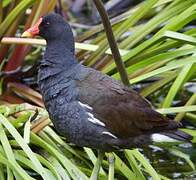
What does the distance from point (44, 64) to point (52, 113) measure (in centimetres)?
24

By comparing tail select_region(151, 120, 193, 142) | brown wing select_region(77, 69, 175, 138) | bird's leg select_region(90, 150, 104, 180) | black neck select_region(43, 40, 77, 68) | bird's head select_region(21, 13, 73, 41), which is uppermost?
bird's head select_region(21, 13, 73, 41)

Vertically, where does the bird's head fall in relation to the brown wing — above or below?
above

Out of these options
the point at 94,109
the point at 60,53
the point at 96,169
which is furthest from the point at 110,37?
the point at 96,169

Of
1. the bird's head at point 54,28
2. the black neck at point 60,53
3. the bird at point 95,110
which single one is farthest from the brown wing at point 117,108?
the bird's head at point 54,28

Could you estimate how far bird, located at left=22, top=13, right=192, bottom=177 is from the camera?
113 inches

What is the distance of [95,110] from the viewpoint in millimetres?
2889

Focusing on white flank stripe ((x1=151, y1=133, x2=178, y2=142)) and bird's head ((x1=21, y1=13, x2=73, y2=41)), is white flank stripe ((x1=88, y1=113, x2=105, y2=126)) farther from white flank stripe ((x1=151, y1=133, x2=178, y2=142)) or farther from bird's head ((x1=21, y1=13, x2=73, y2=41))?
bird's head ((x1=21, y1=13, x2=73, y2=41))

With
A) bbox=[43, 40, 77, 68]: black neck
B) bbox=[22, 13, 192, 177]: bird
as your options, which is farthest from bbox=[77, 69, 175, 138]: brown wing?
bbox=[43, 40, 77, 68]: black neck

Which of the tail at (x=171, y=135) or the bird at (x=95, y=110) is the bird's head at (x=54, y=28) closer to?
the bird at (x=95, y=110)

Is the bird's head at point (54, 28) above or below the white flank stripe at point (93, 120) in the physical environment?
above

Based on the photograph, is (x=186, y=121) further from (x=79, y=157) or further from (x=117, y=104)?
(x=117, y=104)

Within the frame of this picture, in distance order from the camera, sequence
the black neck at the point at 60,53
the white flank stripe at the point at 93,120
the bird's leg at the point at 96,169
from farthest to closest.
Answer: the bird's leg at the point at 96,169
the black neck at the point at 60,53
the white flank stripe at the point at 93,120

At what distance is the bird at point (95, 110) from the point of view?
2.87 m

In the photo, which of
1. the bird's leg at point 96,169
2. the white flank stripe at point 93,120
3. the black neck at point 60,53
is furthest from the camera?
the bird's leg at point 96,169
